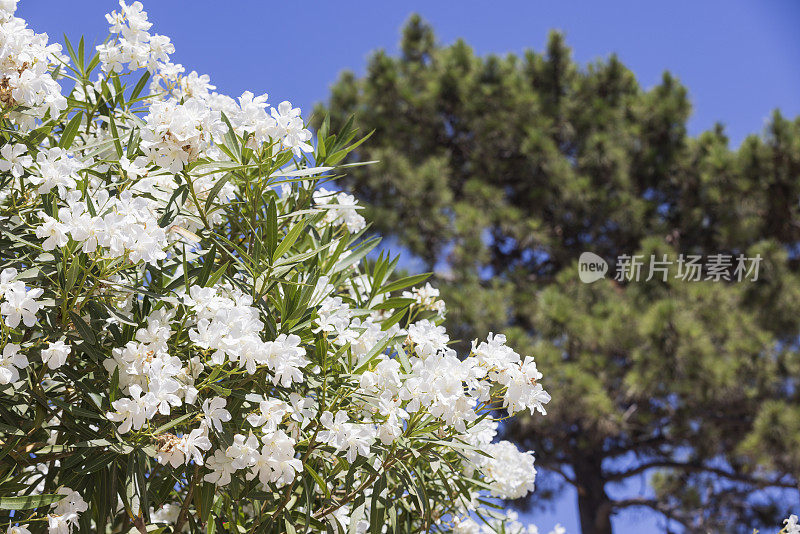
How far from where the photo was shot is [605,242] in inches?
257

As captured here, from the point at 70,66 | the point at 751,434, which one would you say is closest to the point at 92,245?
the point at 70,66

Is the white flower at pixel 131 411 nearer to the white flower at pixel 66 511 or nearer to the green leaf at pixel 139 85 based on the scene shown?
the white flower at pixel 66 511

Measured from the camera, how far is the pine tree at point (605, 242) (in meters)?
5.17

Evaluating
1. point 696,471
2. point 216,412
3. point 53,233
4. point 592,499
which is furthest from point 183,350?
point 696,471

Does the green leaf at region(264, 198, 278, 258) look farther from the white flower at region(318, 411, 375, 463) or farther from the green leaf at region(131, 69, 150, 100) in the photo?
the green leaf at region(131, 69, 150, 100)

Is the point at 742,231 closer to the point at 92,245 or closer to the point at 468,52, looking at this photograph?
the point at 468,52

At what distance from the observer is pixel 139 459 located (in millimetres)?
906

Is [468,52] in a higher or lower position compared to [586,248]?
higher

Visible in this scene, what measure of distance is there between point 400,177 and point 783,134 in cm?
338

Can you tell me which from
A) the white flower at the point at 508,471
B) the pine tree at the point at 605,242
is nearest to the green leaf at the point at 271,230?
the white flower at the point at 508,471

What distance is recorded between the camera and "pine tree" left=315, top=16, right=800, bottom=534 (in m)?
5.17

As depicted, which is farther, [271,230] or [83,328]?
[271,230]

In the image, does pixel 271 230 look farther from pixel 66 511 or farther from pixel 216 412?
pixel 66 511

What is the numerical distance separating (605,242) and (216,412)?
19.9 ft
